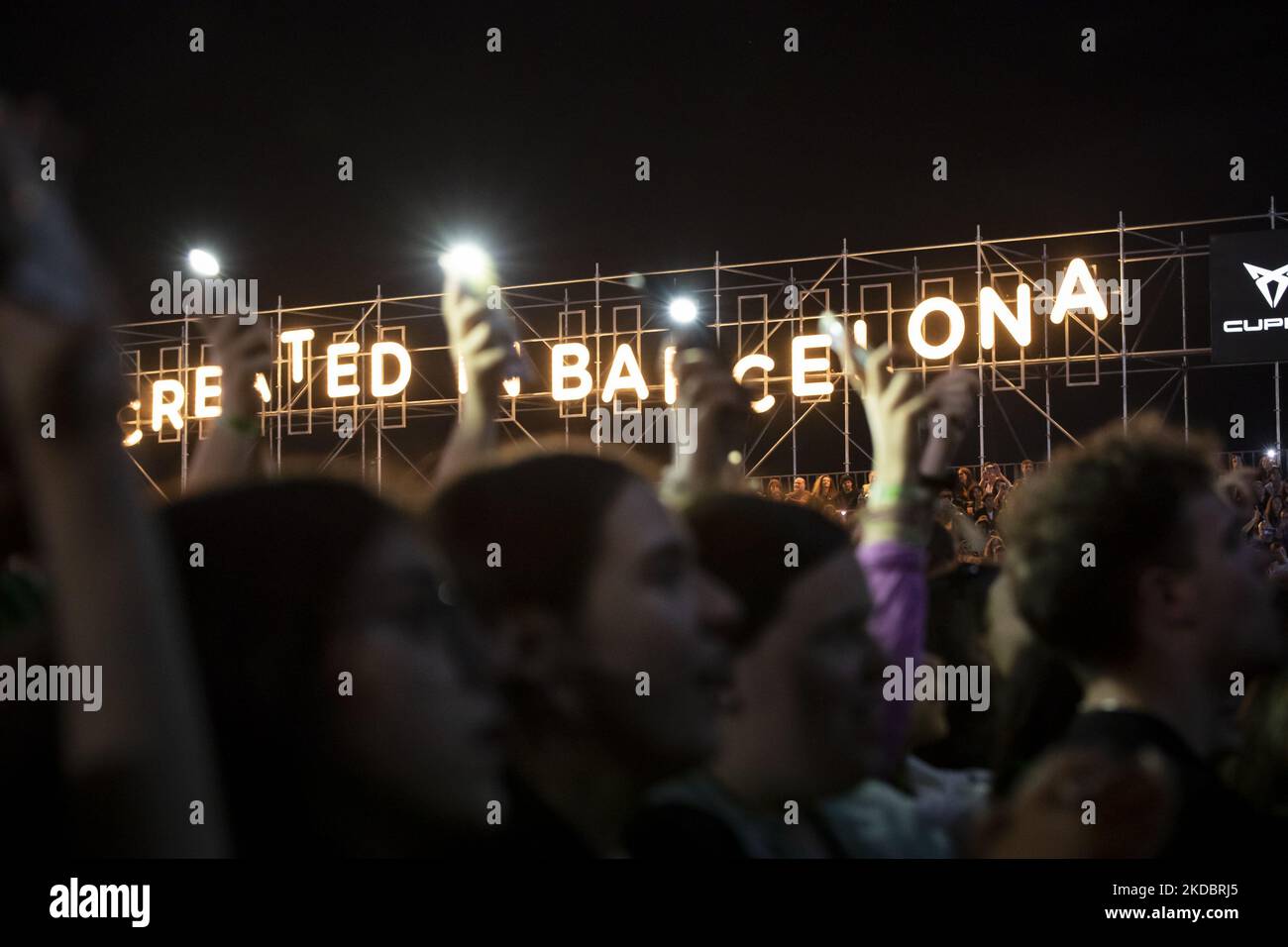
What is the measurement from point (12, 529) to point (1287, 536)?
7351mm

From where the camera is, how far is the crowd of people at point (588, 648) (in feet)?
A: 3.24

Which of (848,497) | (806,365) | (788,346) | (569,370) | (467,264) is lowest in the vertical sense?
(848,497)

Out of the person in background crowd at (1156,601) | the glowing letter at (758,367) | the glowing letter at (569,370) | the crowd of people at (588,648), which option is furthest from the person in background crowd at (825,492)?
the person in background crowd at (1156,601)

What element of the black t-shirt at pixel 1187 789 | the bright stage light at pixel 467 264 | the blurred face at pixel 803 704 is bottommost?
the black t-shirt at pixel 1187 789

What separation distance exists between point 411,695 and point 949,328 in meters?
13.9

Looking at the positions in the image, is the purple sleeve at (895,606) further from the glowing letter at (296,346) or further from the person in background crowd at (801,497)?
the glowing letter at (296,346)

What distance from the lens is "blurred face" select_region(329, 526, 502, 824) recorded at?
1246 millimetres

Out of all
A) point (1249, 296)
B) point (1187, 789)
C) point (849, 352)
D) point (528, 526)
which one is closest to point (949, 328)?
point (1249, 296)

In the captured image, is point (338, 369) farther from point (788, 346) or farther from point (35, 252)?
point (35, 252)

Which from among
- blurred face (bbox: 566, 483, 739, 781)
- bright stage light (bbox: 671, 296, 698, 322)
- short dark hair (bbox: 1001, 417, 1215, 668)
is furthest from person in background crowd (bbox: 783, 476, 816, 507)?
bright stage light (bbox: 671, 296, 698, 322)

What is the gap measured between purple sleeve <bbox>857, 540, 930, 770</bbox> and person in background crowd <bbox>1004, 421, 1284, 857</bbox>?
0.71 feet

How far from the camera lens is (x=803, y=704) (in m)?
1.81

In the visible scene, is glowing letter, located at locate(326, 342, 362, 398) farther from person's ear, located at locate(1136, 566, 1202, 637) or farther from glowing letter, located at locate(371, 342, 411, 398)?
person's ear, located at locate(1136, 566, 1202, 637)

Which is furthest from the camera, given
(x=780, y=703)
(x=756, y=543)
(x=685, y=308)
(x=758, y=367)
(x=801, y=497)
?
(x=758, y=367)
